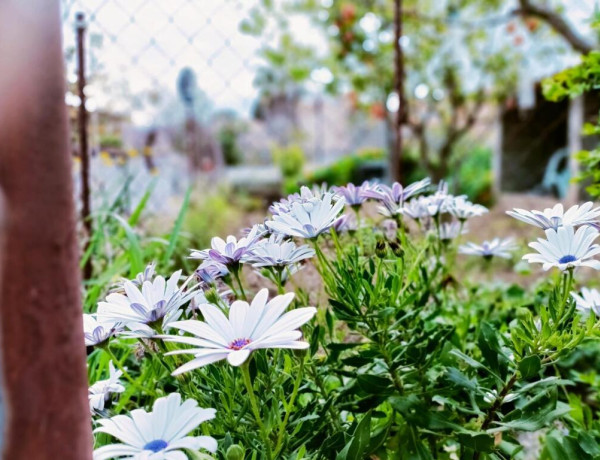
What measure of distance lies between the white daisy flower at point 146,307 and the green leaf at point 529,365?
0.28 meters

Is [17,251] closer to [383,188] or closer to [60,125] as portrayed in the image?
[60,125]

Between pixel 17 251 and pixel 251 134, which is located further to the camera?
pixel 251 134

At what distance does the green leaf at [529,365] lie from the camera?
452mm

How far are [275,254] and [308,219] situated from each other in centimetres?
4

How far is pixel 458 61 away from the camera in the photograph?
13.9 feet

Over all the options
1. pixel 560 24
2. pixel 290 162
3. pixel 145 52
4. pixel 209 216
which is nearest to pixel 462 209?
pixel 145 52

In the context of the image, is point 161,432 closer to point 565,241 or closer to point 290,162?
point 565,241

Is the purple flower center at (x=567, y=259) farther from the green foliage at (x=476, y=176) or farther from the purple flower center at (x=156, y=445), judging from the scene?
the green foliage at (x=476, y=176)

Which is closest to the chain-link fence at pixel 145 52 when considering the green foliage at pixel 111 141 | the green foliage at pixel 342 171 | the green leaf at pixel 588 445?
the green foliage at pixel 111 141

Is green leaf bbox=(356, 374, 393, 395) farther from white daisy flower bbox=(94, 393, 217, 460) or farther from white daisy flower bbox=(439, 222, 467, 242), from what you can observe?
white daisy flower bbox=(439, 222, 467, 242)

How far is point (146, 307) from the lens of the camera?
1.38 feet

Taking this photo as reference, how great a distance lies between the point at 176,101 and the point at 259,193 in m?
1.22

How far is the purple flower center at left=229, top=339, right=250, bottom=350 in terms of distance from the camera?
1.17ft

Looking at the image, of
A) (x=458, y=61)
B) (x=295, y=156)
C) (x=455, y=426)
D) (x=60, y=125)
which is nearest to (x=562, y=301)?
(x=455, y=426)
